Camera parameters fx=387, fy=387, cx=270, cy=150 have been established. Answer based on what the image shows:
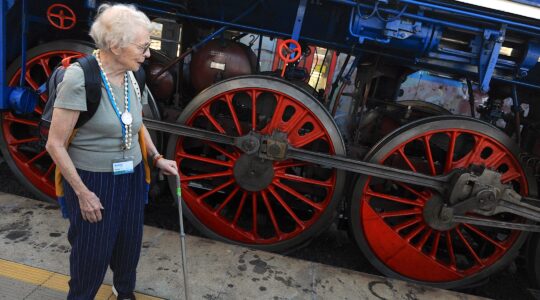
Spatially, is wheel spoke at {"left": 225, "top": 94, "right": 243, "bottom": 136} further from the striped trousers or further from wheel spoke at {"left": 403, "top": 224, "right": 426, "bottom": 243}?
wheel spoke at {"left": 403, "top": 224, "right": 426, "bottom": 243}

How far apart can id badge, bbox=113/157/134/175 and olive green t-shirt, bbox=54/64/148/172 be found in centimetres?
2

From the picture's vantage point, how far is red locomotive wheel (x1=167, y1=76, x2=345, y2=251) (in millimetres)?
3086

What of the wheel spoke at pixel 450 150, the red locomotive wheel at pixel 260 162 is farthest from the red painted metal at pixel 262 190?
the wheel spoke at pixel 450 150

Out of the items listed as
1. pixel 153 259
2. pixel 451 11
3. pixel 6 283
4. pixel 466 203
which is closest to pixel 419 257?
pixel 466 203

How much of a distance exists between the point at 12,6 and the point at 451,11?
3323mm

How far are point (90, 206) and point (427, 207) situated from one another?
2.42 metres

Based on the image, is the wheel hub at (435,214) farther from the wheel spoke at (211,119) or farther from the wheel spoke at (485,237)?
the wheel spoke at (211,119)

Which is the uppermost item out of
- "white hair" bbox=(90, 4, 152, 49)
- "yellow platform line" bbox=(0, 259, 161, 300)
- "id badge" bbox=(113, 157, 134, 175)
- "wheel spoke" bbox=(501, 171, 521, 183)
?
"white hair" bbox=(90, 4, 152, 49)

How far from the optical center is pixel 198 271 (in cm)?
272

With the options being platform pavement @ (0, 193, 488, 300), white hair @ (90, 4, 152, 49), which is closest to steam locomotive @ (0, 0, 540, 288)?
platform pavement @ (0, 193, 488, 300)

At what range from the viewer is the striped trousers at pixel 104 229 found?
6.26 feet

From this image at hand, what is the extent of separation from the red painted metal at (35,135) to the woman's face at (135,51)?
184 centimetres

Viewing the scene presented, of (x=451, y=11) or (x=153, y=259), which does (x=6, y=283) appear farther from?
(x=451, y=11)

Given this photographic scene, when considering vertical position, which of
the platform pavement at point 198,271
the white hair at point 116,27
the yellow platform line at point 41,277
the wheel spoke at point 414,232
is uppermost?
the white hair at point 116,27
